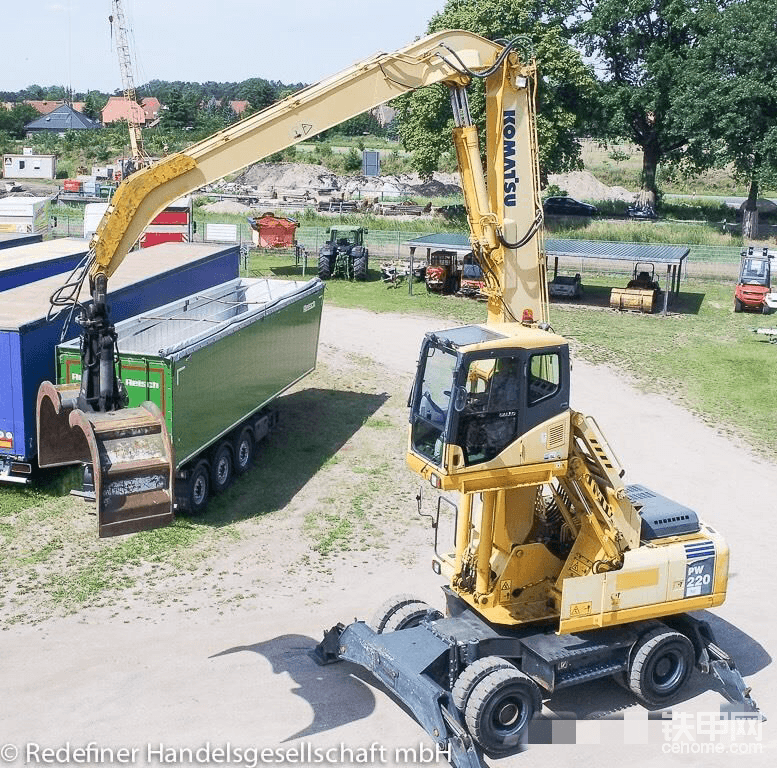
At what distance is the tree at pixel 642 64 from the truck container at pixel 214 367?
1315 inches

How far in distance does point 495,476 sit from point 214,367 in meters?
7.99

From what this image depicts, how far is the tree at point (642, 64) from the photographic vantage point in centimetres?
5112

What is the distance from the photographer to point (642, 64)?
174 ft

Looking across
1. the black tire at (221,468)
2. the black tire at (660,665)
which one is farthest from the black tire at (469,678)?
the black tire at (221,468)

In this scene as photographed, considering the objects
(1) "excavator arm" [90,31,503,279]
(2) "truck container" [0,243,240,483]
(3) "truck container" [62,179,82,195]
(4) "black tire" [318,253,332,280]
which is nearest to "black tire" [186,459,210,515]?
(2) "truck container" [0,243,240,483]

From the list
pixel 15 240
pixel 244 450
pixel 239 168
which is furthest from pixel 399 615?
pixel 15 240

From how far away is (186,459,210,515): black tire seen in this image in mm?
17578

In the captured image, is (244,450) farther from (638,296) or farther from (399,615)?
(638,296)

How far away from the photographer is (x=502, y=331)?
11812 mm

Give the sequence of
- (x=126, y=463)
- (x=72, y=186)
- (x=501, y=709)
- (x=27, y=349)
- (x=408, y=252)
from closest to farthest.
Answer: (x=126, y=463), (x=501, y=709), (x=27, y=349), (x=408, y=252), (x=72, y=186)

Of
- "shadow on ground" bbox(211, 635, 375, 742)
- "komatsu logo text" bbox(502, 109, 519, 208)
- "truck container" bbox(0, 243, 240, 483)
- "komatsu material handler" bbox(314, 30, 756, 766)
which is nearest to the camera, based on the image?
"komatsu material handler" bbox(314, 30, 756, 766)

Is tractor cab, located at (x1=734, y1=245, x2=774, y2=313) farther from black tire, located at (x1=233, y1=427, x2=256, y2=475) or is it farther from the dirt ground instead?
black tire, located at (x1=233, y1=427, x2=256, y2=475)

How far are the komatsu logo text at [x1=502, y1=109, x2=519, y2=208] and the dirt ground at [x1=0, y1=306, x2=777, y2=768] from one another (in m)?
5.96

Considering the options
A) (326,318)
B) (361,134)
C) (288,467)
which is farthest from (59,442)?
(361,134)
